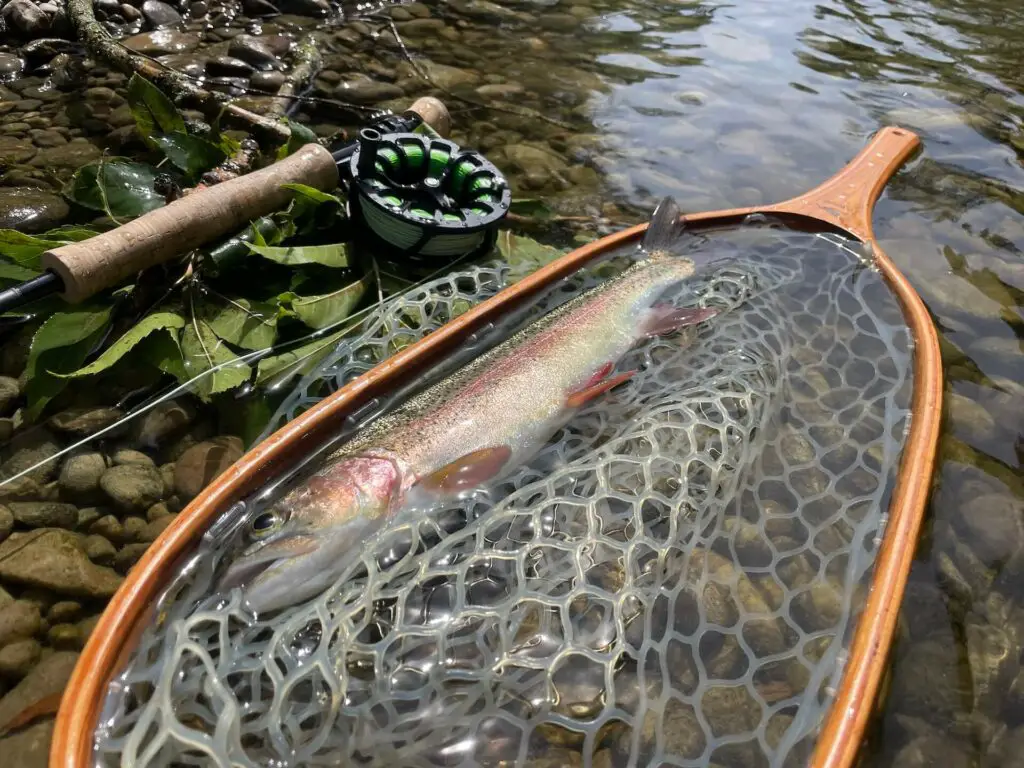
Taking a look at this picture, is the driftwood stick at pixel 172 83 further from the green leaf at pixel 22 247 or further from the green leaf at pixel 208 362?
the green leaf at pixel 208 362

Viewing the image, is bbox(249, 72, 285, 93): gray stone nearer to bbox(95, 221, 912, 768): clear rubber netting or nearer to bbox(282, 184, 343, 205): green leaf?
bbox(282, 184, 343, 205): green leaf

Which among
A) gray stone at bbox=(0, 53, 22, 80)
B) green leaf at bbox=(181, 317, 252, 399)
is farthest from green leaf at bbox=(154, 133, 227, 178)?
gray stone at bbox=(0, 53, 22, 80)

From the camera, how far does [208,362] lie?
120 inches

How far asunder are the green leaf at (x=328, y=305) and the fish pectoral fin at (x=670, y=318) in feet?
4.83

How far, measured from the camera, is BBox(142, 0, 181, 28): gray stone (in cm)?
672

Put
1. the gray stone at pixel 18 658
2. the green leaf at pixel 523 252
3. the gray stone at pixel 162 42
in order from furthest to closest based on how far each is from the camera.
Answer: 1. the gray stone at pixel 162 42
2. the green leaf at pixel 523 252
3. the gray stone at pixel 18 658

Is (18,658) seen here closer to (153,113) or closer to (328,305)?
(328,305)

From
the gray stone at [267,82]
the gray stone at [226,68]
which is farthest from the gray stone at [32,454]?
the gray stone at [226,68]

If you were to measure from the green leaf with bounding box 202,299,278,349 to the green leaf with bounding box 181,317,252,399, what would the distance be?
47 mm

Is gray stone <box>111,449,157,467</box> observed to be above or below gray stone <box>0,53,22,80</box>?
below

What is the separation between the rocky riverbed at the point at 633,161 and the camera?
2.37 m

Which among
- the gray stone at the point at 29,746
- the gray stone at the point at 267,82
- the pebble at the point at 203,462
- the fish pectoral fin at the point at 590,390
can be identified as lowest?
the gray stone at the point at 29,746

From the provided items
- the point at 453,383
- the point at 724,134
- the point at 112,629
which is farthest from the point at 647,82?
the point at 112,629

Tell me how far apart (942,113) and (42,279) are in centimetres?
726
